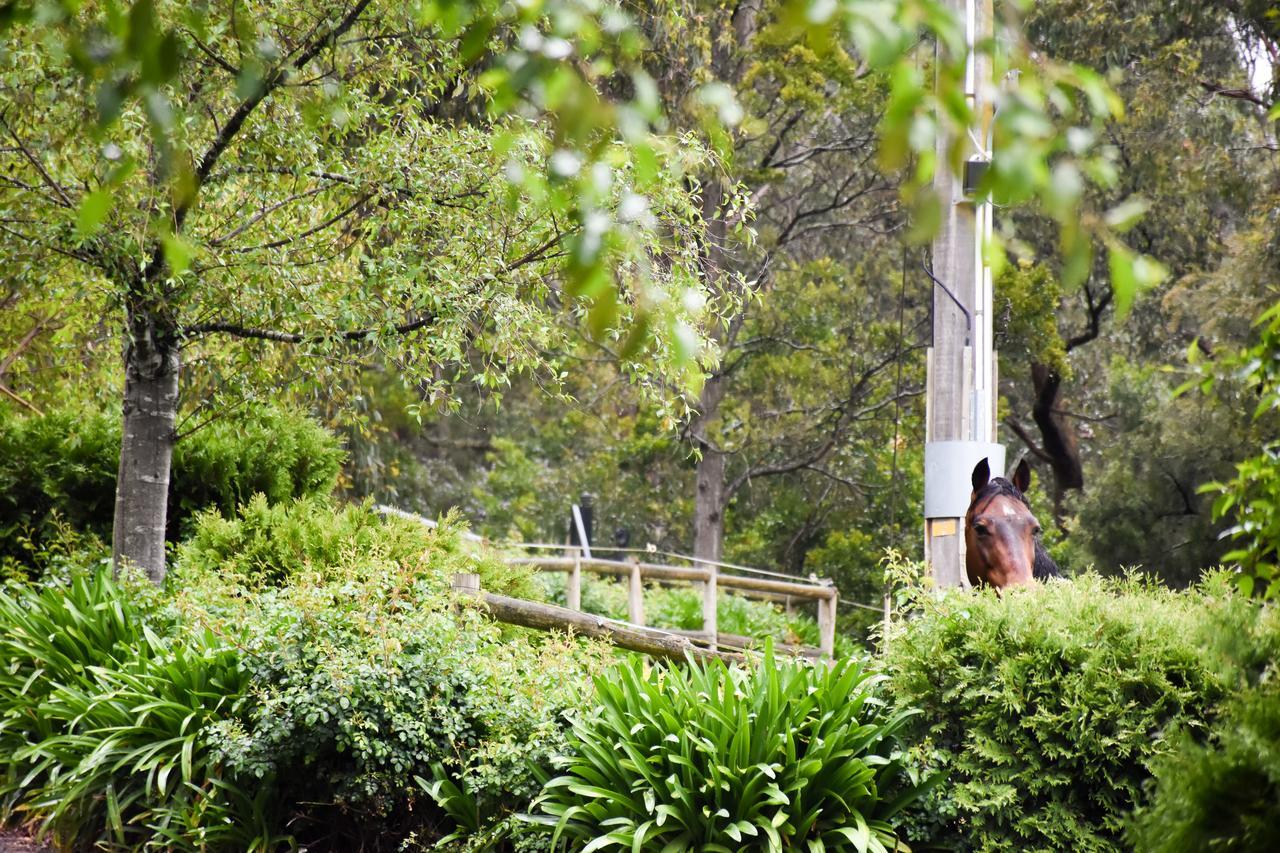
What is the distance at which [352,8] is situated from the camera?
842cm

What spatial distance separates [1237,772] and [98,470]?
31.3ft

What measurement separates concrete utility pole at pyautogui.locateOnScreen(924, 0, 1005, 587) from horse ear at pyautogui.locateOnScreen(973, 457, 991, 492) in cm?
42

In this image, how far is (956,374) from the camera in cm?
898

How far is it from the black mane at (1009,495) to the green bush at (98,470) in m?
5.82

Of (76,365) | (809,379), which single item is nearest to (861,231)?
(809,379)

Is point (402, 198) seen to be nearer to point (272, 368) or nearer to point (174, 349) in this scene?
point (174, 349)

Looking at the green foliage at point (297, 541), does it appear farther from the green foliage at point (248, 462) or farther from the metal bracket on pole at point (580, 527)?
the metal bracket on pole at point (580, 527)

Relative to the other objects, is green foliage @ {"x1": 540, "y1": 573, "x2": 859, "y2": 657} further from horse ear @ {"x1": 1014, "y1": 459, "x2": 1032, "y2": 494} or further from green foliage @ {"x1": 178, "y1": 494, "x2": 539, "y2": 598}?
horse ear @ {"x1": 1014, "y1": 459, "x2": 1032, "y2": 494}

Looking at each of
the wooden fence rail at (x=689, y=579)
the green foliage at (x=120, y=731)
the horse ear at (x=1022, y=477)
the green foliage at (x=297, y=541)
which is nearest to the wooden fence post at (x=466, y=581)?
the green foliage at (x=297, y=541)

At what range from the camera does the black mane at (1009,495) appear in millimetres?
8070

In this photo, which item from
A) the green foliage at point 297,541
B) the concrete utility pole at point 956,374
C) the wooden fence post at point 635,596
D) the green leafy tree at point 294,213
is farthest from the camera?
the wooden fence post at point 635,596

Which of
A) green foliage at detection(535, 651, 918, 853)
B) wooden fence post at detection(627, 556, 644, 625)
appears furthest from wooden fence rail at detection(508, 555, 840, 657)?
green foliage at detection(535, 651, 918, 853)

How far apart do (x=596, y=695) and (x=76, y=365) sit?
7.86 metres

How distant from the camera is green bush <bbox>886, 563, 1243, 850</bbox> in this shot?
5.39m
